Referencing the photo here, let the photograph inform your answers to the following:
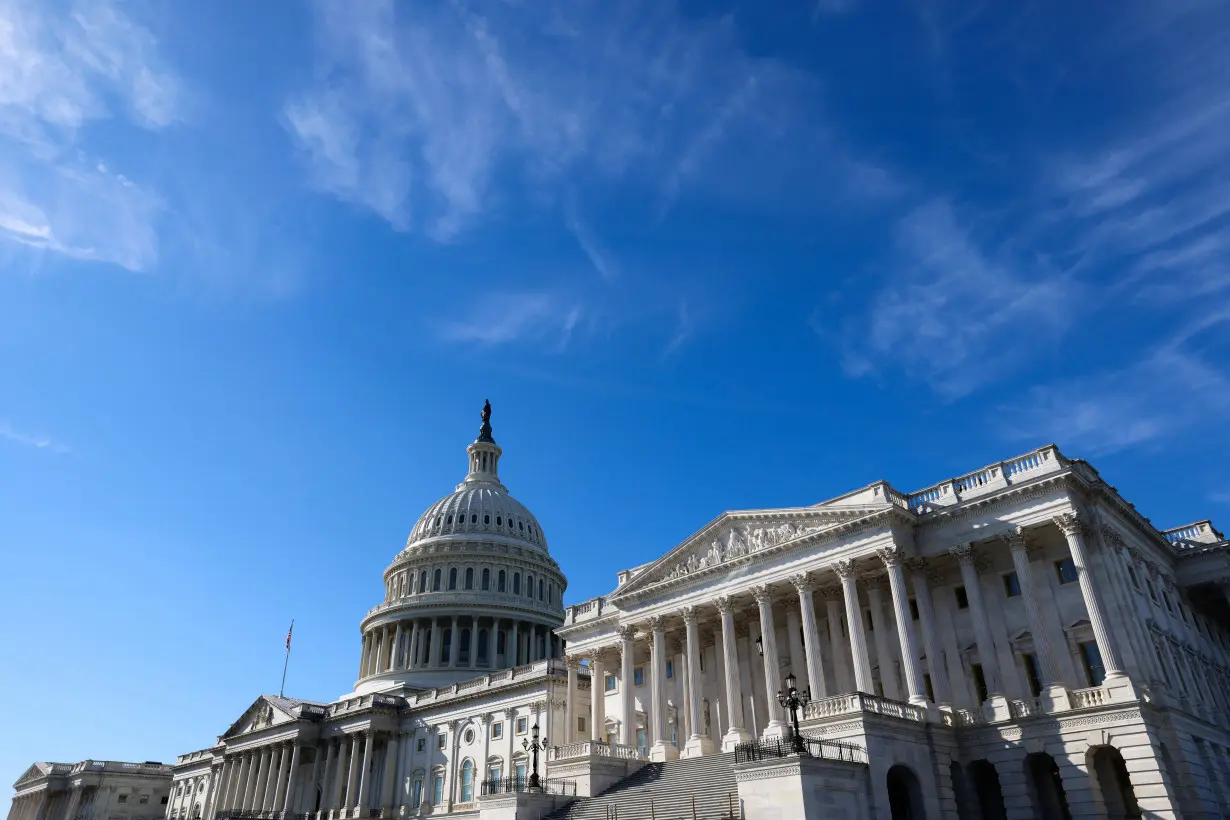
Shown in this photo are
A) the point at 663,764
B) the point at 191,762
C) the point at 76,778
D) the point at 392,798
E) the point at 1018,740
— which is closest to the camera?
the point at 1018,740

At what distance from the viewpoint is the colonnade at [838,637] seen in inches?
1512

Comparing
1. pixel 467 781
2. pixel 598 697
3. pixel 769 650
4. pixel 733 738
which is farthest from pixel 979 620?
pixel 467 781

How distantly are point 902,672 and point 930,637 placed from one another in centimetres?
364

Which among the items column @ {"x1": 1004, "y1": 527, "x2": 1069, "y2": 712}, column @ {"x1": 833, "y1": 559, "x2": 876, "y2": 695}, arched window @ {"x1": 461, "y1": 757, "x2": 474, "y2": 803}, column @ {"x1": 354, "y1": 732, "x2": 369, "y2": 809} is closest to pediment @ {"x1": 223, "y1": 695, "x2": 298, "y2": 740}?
column @ {"x1": 354, "y1": 732, "x2": 369, "y2": 809}

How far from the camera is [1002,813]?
38500 mm

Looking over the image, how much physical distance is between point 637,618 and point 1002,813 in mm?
21994

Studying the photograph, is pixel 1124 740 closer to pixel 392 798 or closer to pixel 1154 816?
pixel 1154 816

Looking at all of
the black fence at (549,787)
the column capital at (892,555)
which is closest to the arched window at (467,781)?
the black fence at (549,787)

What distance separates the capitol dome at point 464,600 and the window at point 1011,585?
216ft

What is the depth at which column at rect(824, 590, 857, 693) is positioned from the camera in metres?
46.8

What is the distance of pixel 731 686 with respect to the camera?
152 ft

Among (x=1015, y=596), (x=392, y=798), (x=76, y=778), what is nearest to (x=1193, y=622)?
(x=1015, y=596)

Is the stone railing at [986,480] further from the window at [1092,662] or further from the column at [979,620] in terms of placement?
the window at [1092,662]

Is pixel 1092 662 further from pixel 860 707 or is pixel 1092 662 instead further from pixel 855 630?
pixel 860 707
